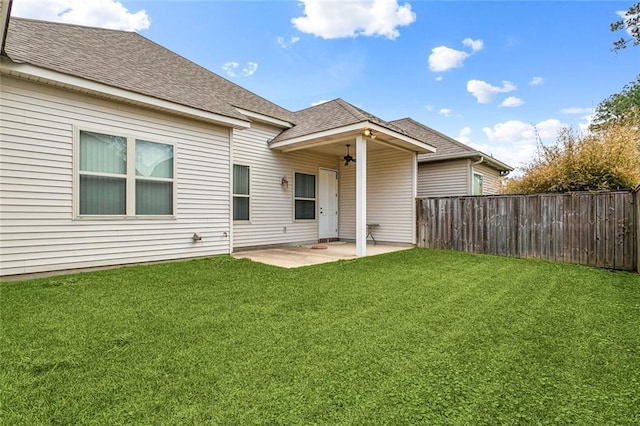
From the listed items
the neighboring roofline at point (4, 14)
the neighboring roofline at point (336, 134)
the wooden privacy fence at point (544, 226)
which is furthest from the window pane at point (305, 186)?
the neighboring roofline at point (4, 14)

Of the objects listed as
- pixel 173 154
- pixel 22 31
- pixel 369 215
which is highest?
pixel 22 31

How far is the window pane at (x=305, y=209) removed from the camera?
9.44 metres

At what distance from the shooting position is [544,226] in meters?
6.78

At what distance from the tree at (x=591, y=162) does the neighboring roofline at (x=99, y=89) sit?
26.3 feet

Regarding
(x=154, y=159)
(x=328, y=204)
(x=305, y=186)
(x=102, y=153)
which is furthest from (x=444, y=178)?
(x=102, y=153)

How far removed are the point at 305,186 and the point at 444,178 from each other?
515 cm

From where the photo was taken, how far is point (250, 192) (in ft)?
27.0

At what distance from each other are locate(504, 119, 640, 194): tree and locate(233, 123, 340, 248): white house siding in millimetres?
6456

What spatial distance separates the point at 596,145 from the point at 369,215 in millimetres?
5876

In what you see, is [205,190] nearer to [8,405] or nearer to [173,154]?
[173,154]

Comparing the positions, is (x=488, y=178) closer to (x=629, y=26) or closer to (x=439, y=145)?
(x=439, y=145)

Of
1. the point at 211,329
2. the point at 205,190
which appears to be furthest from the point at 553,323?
the point at 205,190

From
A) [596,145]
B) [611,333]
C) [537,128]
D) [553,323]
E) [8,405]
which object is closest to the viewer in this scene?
[8,405]

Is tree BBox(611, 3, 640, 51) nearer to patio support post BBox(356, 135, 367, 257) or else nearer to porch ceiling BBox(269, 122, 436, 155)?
porch ceiling BBox(269, 122, 436, 155)
